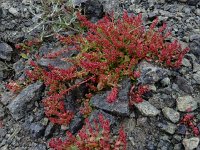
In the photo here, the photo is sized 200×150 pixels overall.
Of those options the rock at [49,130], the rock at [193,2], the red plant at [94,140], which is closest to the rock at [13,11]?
the rock at [49,130]

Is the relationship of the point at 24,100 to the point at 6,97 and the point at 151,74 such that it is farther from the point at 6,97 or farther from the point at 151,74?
the point at 151,74

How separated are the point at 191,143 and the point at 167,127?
16.4 inches

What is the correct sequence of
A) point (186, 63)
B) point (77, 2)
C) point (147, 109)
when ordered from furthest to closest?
point (77, 2) < point (186, 63) < point (147, 109)

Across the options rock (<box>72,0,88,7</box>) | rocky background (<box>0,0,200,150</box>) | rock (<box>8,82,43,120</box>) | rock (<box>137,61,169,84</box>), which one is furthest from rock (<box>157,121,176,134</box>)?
rock (<box>72,0,88,7</box>)

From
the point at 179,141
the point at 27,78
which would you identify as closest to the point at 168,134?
the point at 179,141

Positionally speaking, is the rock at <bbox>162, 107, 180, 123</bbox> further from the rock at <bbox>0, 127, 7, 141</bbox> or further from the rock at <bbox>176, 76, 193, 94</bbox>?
the rock at <bbox>0, 127, 7, 141</bbox>

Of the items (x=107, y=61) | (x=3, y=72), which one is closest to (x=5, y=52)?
(x=3, y=72)

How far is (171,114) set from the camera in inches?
232

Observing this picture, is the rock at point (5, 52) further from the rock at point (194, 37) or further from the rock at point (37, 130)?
the rock at point (194, 37)

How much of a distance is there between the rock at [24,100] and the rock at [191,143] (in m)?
2.61

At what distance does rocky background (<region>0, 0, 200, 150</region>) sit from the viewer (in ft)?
19.2

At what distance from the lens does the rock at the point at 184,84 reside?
617 cm

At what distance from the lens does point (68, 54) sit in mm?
7039

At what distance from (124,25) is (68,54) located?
1.14m
